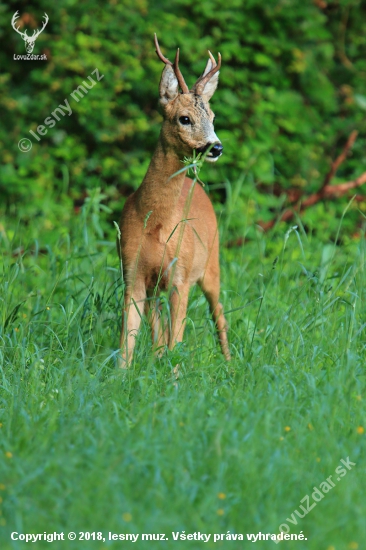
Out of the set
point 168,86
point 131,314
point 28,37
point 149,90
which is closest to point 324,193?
point 149,90

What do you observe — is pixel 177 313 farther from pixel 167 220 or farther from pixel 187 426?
pixel 187 426

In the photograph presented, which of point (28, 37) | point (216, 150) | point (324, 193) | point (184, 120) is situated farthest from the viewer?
point (28, 37)

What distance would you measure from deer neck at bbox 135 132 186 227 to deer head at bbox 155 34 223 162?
0.19 ft

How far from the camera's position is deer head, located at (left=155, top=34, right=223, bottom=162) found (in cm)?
494

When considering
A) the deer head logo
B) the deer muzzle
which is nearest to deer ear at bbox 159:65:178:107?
the deer muzzle

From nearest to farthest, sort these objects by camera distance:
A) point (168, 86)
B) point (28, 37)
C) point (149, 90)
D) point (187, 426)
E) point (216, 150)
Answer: point (187, 426), point (216, 150), point (168, 86), point (28, 37), point (149, 90)

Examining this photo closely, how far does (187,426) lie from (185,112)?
2081 mm

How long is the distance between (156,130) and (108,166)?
65 centimetres

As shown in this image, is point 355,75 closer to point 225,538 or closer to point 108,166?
point 108,166

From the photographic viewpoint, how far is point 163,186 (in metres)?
5.14

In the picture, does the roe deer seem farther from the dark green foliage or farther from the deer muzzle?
the dark green foliage

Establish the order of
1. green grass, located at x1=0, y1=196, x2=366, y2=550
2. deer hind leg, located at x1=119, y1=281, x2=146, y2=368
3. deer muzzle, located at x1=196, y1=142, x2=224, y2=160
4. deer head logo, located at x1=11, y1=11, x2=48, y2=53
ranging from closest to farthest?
green grass, located at x1=0, y1=196, x2=366, y2=550 < deer muzzle, located at x1=196, y1=142, x2=224, y2=160 < deer hind leg, located at x1=119, y1=281, x2=146, y2=368 < deer head logo, located at x1=11, y1=11, x2=48, y2=53

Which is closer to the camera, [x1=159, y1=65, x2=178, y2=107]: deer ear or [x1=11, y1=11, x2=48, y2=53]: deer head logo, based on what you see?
[x1=159, y1=65, x2=178, y2=107]: deer ear

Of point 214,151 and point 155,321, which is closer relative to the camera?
point 214,151
